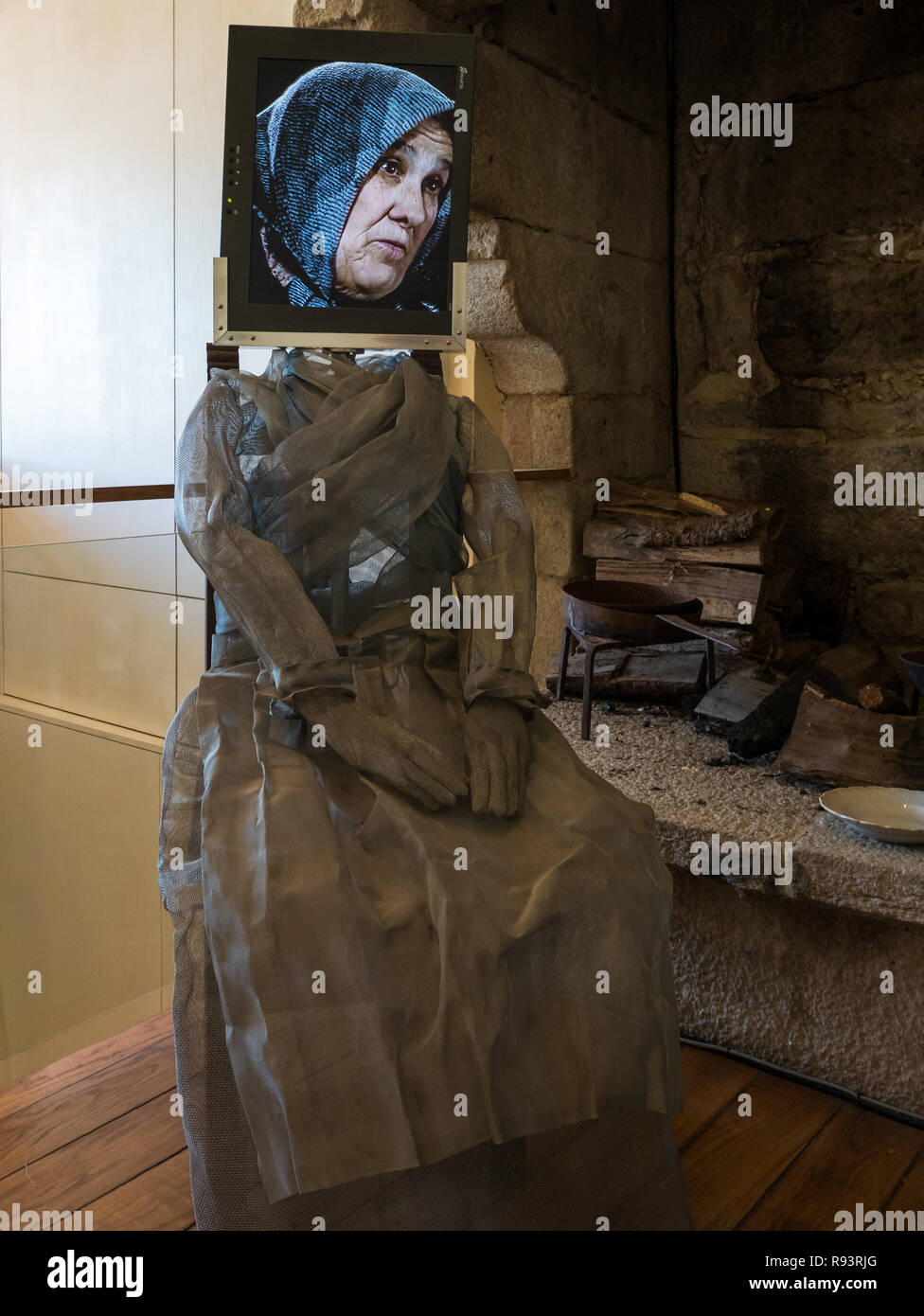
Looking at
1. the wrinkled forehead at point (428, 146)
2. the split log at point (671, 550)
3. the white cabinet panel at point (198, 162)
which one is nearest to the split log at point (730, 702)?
the split log at point (671, 550)

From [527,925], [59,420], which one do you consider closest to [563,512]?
[527,925]

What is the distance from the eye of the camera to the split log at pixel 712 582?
322 centimetres

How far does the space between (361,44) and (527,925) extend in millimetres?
1583

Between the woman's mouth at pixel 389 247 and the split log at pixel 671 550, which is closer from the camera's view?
the woman's mouth at pixel 389 247

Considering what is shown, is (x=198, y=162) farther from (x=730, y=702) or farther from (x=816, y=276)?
(x=730, y=702)

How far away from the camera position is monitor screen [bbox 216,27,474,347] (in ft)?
6.62

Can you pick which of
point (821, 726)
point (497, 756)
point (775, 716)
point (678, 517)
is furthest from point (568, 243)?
point (497, 756)

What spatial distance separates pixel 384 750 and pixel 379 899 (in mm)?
233

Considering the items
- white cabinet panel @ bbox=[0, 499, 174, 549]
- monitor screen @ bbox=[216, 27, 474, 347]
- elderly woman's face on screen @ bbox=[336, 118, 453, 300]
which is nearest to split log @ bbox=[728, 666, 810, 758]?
monitor screen @ bbox=[216, 27, 474, 347]

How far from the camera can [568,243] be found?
3475 millimetres

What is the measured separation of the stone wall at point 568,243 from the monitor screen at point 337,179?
1043mm

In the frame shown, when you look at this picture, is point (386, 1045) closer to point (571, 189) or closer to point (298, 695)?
point (298, 695)

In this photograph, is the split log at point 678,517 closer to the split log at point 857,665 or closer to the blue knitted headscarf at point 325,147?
the split log at point 857,665
